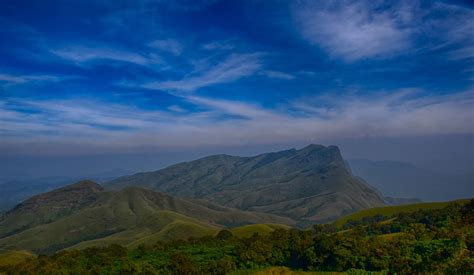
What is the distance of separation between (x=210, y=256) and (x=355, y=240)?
31.7 meters

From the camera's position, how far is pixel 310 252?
77.5 m

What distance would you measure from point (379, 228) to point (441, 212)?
64.5ft

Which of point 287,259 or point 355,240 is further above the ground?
point 355,240

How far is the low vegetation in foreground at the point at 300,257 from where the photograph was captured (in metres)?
67.1

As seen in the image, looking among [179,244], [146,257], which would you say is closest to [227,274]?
[146,257]

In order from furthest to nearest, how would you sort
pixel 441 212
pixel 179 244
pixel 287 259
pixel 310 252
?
pixel 441 212 → pixel 179 244 → pixel 287 259 → pixel 310 252

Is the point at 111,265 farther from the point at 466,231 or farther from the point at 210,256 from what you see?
the point at 466,231

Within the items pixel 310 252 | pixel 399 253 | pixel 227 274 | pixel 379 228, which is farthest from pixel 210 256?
pixel 379 228

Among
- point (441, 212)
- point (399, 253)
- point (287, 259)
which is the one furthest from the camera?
point (441, 212)

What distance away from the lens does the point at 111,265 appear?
8344 cm

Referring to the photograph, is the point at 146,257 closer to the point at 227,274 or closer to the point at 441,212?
the point at 227,274

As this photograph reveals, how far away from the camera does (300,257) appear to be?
8025cm

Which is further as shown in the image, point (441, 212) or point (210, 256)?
point (441, 212)

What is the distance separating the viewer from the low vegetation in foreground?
67.1 m
